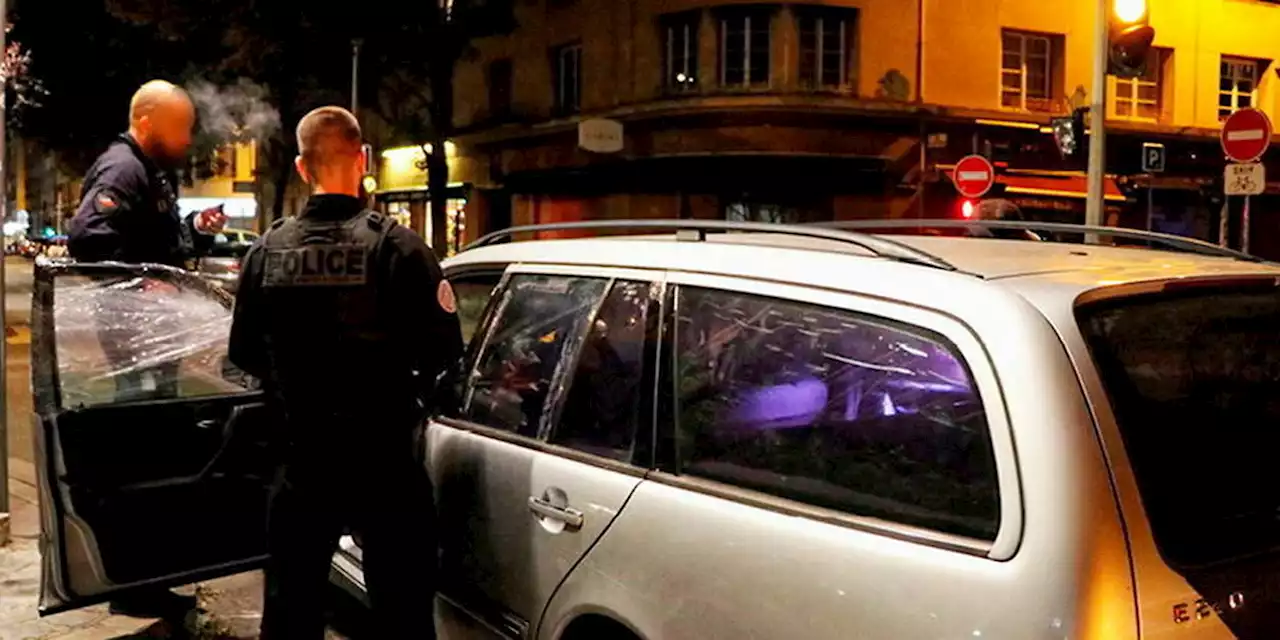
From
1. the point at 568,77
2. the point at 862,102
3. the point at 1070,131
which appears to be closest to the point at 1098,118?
the point at 1070,131

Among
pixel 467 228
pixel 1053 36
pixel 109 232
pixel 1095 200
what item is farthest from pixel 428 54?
pixel 109 232

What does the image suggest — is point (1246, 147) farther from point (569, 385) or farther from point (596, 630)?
point (596, 630)

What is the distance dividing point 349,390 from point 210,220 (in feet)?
7.80

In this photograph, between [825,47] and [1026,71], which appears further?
[1026,71]

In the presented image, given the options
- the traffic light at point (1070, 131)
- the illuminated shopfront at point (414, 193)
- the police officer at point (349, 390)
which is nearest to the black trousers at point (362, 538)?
the police officer at point (349, 390)

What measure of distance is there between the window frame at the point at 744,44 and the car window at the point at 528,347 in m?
18.8

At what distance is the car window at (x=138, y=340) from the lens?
384 cm

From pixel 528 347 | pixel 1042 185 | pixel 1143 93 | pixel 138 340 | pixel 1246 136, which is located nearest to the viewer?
pixel 528 347

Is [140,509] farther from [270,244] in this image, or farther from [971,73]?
[971,73]

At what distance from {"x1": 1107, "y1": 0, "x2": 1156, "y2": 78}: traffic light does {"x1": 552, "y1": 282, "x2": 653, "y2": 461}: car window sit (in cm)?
1121

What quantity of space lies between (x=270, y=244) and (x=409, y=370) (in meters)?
0.52

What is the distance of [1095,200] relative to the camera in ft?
43.8

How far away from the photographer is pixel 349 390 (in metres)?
3.06

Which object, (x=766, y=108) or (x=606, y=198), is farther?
(x=606, y=198)
